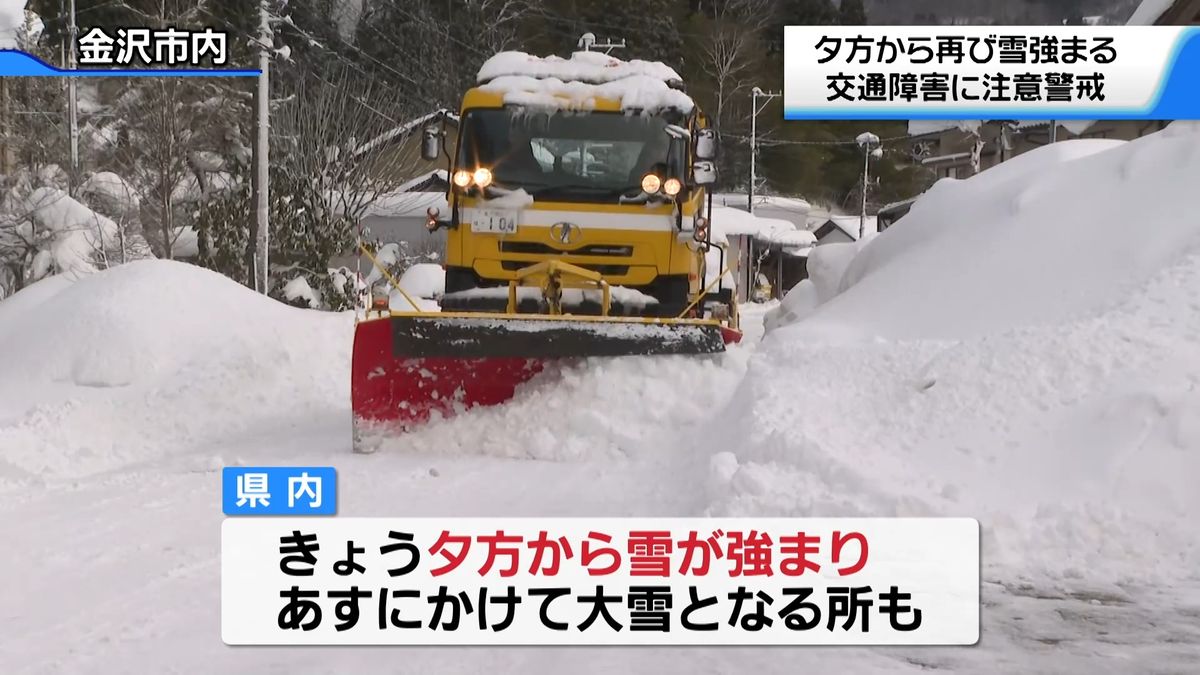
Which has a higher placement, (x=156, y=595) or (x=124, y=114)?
(x=124, y=114)

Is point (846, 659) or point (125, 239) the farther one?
point (125, 239)

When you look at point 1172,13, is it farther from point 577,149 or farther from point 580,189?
point 580,189

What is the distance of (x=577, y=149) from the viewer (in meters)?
8.67

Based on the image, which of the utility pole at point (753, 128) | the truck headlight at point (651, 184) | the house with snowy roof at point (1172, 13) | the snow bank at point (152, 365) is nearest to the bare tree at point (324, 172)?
the snow bank at point (152, 365)

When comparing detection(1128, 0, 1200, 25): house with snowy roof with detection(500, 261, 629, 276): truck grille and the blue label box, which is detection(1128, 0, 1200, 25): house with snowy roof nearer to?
detection(500, 261, 629, 276): truck grille

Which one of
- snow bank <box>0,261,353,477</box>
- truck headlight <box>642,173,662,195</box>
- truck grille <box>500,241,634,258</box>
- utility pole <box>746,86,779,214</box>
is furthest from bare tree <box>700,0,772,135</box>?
truck grille <box>500,241,634,258</box>

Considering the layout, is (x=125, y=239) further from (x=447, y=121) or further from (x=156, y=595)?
(x=156, y=595)

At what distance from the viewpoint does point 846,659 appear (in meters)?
3.62

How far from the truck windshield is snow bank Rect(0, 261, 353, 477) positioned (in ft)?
9.91

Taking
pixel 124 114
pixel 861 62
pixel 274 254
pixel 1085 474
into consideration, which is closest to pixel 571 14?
pixel 124 114

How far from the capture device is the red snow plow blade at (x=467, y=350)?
7.34 metres

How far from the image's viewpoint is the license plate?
8.51 m

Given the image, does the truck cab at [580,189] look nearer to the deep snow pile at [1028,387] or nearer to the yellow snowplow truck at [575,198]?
the yellow snowplow truck at [575,198]

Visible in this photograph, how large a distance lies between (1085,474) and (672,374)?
2.93 meters
